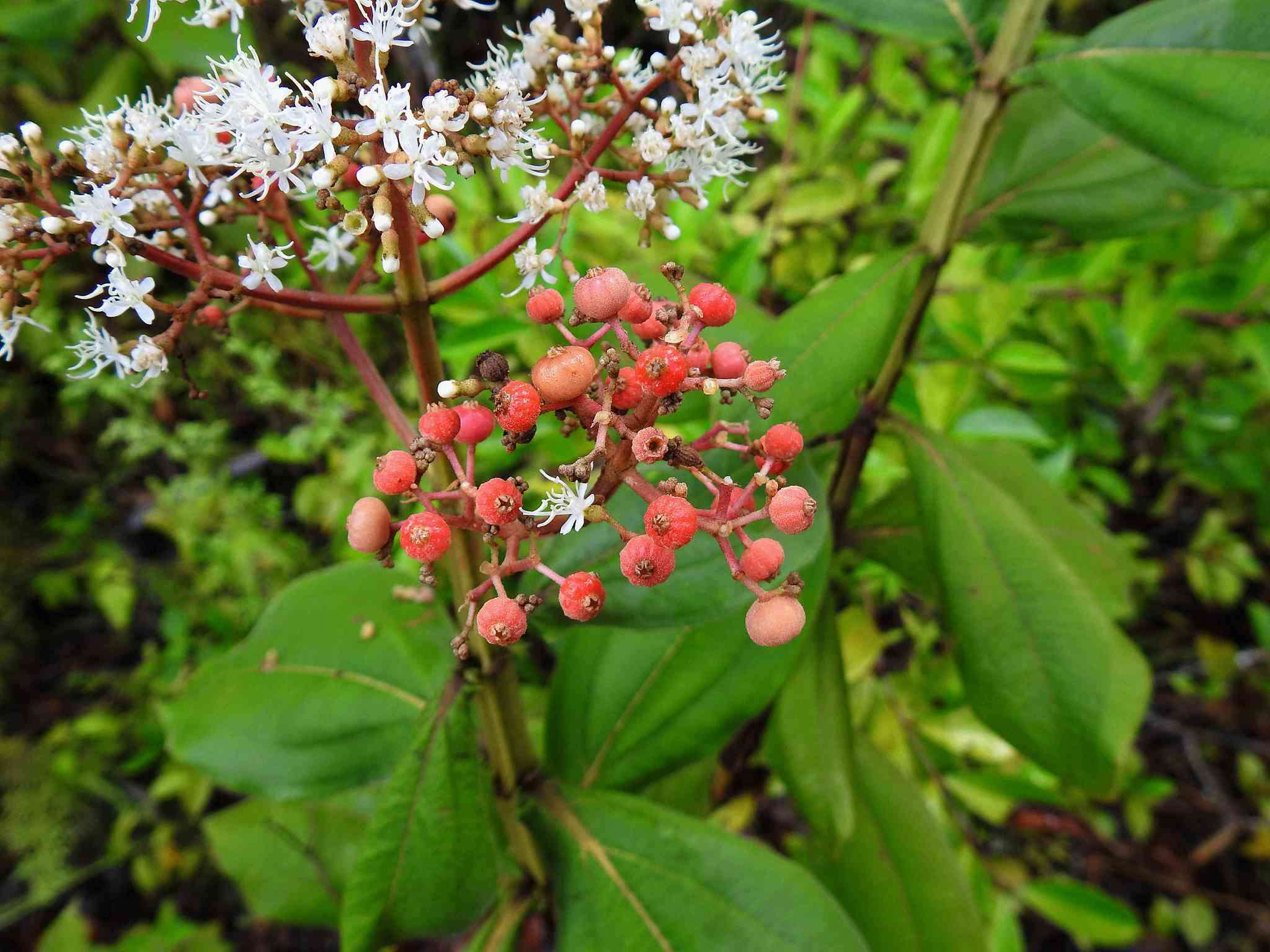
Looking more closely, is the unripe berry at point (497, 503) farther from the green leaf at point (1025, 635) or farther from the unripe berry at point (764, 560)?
the green leaf at point (1025, 635)

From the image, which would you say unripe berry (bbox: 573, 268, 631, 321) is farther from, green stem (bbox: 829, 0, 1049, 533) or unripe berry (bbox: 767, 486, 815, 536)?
green stem (bbox: 829, 0, 1049, 533)

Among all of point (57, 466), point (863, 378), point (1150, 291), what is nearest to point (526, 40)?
point (863, 378)

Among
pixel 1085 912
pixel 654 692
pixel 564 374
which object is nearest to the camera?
pixel 564 374

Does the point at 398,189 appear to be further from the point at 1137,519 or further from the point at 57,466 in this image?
the point at 1137,519

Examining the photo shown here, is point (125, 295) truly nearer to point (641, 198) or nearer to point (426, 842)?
point (641, 198)

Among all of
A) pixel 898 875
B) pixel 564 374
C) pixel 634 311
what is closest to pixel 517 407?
pixel 564 374

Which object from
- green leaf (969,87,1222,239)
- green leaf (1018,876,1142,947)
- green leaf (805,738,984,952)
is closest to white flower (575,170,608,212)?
green leaf (969,87,1222,239)

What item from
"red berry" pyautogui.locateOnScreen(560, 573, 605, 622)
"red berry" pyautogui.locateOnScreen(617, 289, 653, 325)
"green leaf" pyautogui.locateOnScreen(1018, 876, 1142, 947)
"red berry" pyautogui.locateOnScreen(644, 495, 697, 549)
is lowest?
"green leaf" pyautogui.locateOnScreen(1018, 876, 1142, 947)

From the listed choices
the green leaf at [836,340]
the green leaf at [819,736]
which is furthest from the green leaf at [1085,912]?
the green leaf at [836,340]
